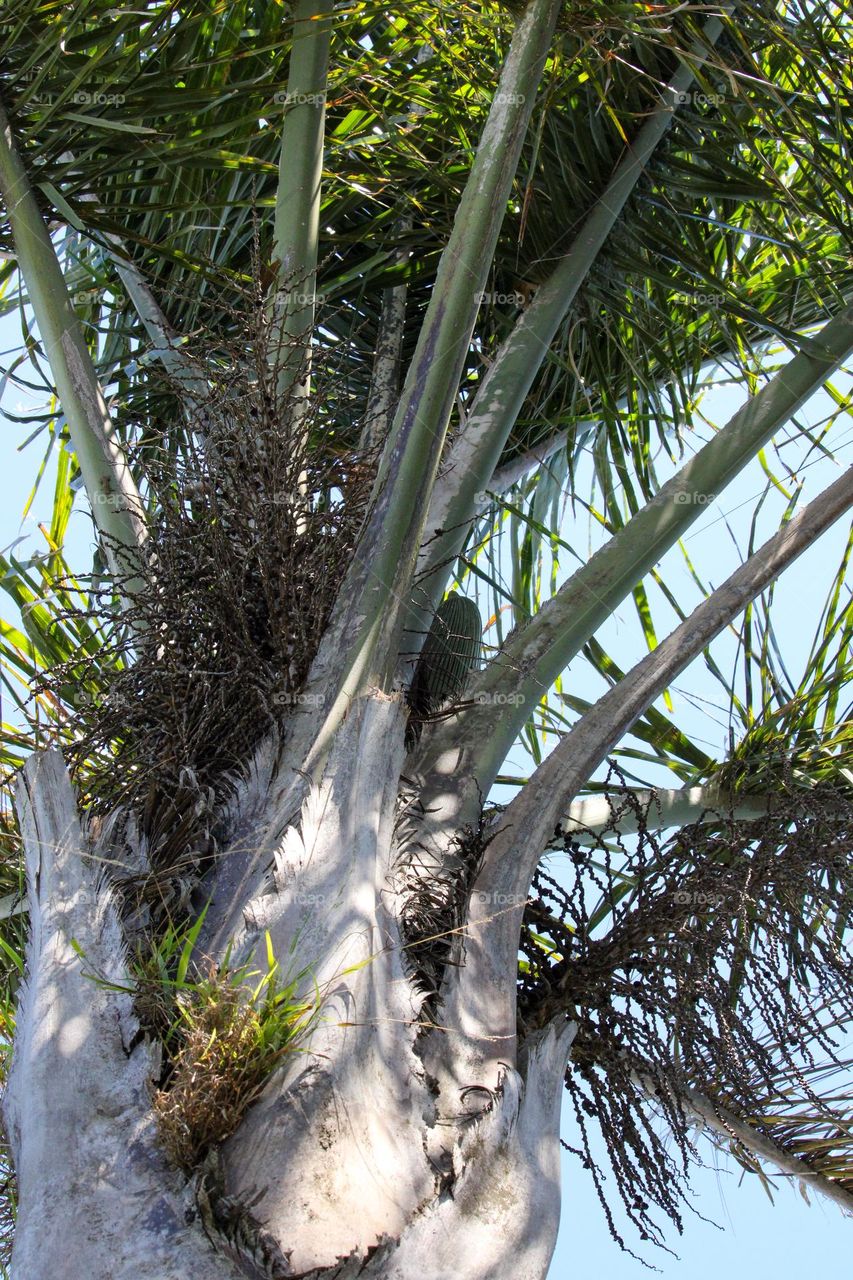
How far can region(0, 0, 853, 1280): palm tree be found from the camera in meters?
1.44

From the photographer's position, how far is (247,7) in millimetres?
2623

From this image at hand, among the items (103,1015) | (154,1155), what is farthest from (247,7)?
(154,1155)

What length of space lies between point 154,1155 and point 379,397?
178 cm

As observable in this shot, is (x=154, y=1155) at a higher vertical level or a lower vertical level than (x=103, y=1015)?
lower

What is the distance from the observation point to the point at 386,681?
75.0 inches

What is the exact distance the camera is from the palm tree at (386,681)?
1441 mm

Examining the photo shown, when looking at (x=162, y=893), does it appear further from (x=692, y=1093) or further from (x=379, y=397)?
(x=379, y=397)
